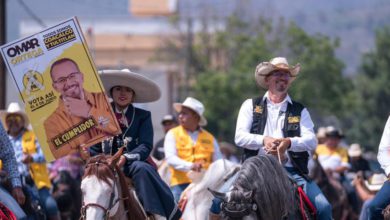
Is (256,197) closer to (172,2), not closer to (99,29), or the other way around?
(172,2)

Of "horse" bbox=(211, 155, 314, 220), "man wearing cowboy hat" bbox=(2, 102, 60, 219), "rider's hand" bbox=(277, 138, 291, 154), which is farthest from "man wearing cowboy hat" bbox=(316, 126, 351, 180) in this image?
"horse" bbox=(211, 155, 314, 220)

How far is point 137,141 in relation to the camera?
1308cm

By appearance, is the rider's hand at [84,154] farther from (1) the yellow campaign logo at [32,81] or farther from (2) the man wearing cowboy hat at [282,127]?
(2) the man wearing cowboy hat at [282,127]

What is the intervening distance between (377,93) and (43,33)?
68.8 m

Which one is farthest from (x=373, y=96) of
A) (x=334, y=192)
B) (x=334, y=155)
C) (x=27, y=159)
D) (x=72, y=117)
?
(x=72, y=117)

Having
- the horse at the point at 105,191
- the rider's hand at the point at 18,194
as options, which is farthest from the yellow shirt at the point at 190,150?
the horse at the point at 105,191

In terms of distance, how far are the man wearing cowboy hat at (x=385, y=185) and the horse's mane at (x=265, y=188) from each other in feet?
4.00

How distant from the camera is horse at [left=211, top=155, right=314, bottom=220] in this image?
11562 mm

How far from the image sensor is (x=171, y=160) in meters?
17.5

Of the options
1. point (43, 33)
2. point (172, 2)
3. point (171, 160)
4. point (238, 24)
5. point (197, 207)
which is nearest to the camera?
point (43, 33)

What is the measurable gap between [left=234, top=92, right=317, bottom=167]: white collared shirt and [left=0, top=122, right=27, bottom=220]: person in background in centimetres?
254

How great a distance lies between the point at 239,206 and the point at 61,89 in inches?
103

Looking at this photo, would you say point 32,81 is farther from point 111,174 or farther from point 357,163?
point 357,163

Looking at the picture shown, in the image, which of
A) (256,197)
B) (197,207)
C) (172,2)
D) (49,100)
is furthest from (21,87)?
(172,2)
